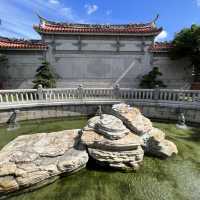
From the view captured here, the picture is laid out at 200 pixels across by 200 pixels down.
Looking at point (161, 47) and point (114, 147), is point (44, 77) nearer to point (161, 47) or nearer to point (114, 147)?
point (114, 147)

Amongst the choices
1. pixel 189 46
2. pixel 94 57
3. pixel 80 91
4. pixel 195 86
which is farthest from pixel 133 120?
pixel 189 46

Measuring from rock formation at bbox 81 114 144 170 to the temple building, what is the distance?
8.50 m

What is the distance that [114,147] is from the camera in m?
Result: 3.92

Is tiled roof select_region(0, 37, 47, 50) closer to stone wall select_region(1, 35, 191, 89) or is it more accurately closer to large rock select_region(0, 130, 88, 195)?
stone wall select_region(1, 35, 191, 89)

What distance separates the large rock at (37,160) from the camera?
3.21 metres

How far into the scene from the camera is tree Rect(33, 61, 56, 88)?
425 inches

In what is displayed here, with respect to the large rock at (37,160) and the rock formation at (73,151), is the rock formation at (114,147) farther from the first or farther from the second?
the large rock at (37,160)

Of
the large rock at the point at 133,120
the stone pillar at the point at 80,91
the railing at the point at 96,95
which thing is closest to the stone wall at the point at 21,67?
the railing at the point at 96,95

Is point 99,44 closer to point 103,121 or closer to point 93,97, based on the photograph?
point 93,97

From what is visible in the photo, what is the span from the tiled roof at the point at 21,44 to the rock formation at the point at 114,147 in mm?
9658

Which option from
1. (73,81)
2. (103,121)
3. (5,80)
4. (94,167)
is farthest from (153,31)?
(5,80)

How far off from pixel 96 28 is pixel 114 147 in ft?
35.7

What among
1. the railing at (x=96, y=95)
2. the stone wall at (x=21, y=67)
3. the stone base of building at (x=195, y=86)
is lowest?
the railing at (x=96, y=95)

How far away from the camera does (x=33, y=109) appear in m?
7.50
